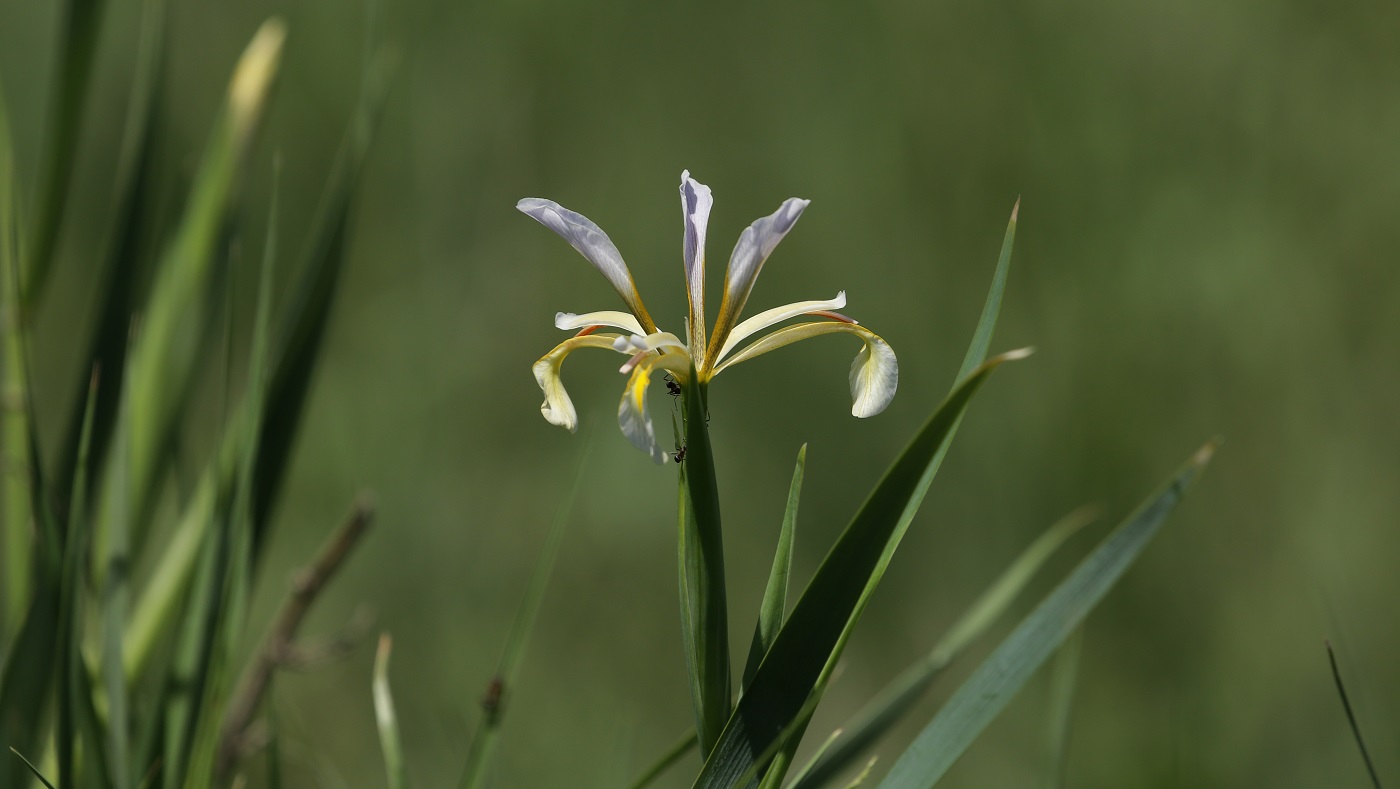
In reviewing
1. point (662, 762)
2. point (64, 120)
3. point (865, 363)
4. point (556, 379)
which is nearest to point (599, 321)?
point (556, 379)

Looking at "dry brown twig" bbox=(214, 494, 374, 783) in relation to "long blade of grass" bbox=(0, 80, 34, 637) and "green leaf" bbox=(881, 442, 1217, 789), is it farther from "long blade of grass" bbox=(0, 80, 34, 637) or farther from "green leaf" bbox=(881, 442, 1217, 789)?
"green leaf" bbox=(881, 442, 1217, 789)

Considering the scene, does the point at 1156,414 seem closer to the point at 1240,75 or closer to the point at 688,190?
the point at 1240,75

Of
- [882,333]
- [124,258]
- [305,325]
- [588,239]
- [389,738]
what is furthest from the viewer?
[882,333]

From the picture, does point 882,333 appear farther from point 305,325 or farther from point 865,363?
point 865,363

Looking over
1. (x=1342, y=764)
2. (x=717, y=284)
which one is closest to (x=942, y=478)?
(x=717, y=284)

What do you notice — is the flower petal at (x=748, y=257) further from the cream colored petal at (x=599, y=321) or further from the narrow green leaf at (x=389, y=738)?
the narrow green leaf at (x=389, y=738)
